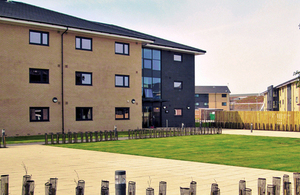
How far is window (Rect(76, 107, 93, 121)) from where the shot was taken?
28541mm

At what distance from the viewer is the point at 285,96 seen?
195 feet

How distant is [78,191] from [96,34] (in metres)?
25.6

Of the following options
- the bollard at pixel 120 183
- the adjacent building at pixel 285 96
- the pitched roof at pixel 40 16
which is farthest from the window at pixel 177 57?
the bollard at pixel 120 183

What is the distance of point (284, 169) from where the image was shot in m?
9.91

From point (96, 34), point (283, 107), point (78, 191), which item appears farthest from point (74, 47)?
point (283, 107)

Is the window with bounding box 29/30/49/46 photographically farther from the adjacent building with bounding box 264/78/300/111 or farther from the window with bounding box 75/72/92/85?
the adjacent building with bounding box 264/78/300/111

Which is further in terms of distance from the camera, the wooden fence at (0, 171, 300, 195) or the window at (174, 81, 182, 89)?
the window at (174, 81, 182, 89)

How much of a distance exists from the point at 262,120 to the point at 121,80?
1659 cm

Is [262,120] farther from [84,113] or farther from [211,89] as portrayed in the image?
[211,89]

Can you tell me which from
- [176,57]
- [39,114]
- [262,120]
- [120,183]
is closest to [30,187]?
[120,183]

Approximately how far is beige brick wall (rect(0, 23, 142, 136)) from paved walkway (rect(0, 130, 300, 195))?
43.0 ft

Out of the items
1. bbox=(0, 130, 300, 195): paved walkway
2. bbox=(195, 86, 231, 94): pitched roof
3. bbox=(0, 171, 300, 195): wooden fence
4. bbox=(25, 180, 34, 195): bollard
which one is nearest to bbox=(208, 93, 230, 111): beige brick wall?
bbox=(195, 86, 231, 94): pitched roof

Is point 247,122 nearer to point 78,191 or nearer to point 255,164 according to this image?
point 255,164

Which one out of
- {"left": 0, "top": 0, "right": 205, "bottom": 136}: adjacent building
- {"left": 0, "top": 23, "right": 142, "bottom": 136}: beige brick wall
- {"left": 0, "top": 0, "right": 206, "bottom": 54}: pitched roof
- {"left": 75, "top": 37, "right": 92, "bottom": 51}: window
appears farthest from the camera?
{"left": 75, "top": 37, "right": 92, "bottom": 51}: window
